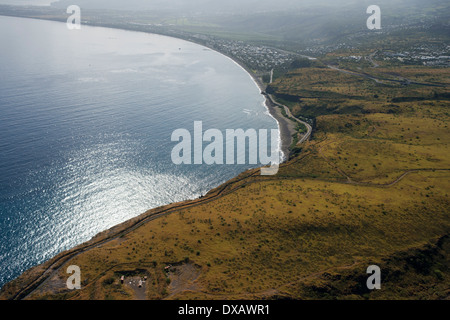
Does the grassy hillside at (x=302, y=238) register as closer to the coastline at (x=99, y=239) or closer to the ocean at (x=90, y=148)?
the coastline at (x=99, y=239)

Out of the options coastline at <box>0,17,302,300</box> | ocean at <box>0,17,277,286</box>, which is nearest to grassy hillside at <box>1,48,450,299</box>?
coastline at <box>0,17,302,300</box>

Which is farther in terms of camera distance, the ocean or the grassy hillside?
the ocean

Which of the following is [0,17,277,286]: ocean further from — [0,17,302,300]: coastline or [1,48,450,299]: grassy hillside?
[1,48,450,299]: grassy hillside

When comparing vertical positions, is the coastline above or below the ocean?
below

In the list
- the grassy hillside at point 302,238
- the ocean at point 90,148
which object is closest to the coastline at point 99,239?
the grassy hillside at point 302,238

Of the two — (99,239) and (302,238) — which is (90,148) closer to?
(99,239)

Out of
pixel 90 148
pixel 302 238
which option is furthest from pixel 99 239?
pixel 90 148
